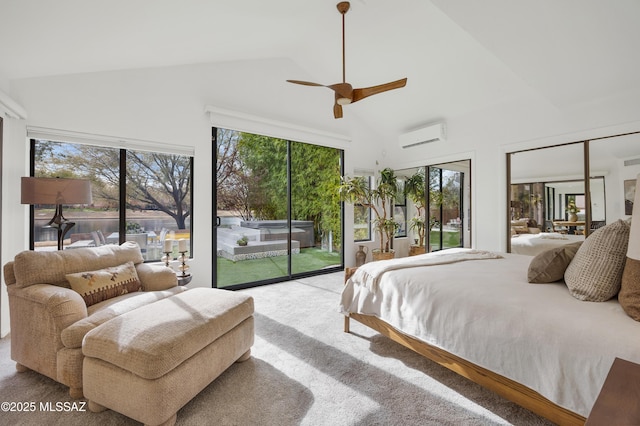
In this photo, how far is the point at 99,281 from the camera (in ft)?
7.25

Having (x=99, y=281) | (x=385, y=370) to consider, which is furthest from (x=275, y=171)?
(x=385, y=370)

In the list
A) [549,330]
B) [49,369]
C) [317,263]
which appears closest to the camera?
[549,330]

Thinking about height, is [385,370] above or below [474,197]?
below

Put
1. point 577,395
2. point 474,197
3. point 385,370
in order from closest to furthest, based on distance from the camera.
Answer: point 577,395, point 385,370, point 474,197

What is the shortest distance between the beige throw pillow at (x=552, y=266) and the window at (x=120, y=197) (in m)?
3.28

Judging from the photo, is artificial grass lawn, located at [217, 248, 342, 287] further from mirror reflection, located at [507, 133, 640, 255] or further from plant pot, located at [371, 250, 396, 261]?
mirror reflection, located at [507, 133, 640, 255]

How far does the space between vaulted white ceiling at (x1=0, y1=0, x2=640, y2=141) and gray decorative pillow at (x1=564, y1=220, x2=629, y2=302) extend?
1.94 meters

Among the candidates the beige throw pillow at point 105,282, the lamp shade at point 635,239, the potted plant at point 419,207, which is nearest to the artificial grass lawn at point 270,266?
the potted plant at point 419,207

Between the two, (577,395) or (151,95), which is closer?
(577,395)

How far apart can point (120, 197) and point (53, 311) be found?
78.8 inches

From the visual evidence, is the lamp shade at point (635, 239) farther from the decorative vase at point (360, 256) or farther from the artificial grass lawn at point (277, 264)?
the decorative vase at point (360, 256)

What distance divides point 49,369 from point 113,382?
692 mm

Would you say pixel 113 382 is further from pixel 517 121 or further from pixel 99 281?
pixel 517 121

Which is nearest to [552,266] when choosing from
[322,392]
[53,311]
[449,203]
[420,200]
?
[322,392]
